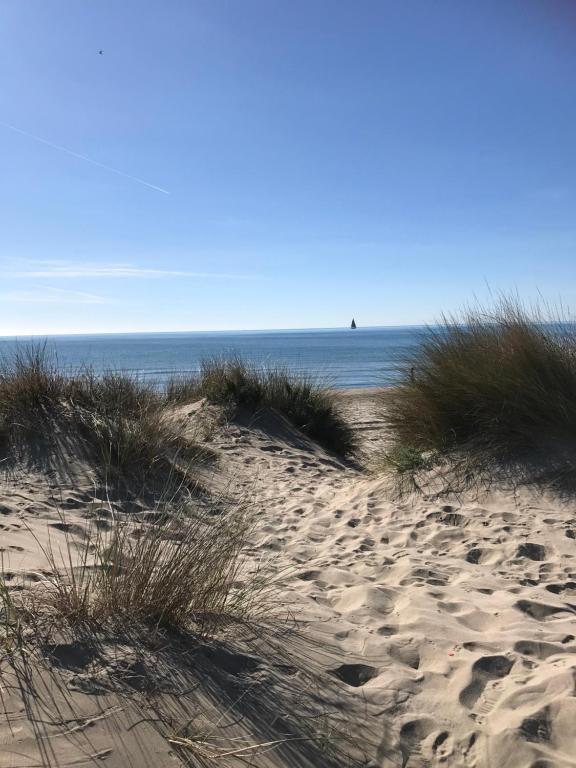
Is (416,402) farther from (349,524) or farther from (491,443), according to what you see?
(349,524)

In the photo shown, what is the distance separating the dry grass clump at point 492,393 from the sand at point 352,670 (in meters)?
1.12

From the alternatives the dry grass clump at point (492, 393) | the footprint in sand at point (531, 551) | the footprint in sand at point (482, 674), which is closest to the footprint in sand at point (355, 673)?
the footprint in sand at point (482, 674)

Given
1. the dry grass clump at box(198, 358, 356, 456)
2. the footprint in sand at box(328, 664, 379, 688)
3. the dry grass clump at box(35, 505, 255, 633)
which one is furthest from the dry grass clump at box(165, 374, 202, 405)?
the footprint in sand at box(328, 664, 379, 688)

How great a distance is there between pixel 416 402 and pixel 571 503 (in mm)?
2186

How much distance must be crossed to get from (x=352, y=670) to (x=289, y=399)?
7509 mm

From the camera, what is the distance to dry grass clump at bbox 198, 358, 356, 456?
1002 centimetres

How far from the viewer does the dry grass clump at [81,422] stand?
6.46 m

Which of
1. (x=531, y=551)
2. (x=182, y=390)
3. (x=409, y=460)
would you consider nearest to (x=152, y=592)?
(x=531, y=551)

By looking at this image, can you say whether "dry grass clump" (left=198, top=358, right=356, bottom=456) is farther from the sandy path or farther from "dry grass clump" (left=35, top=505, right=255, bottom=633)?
"dry grass clump" (left=35, top=505, right=255, bottom=633)

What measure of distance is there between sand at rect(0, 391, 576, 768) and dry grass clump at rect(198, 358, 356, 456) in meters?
5.03

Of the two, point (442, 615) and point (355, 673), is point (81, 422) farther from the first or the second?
point (355, 673)

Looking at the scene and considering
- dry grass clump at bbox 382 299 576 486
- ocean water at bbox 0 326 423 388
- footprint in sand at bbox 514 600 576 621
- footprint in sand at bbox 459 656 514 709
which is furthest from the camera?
ocean water at bbox 0 326 423 388

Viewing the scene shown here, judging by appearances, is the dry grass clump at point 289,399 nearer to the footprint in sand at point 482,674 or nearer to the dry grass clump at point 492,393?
the dry grass clump at point 492,393

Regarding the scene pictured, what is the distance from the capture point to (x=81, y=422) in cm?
687
